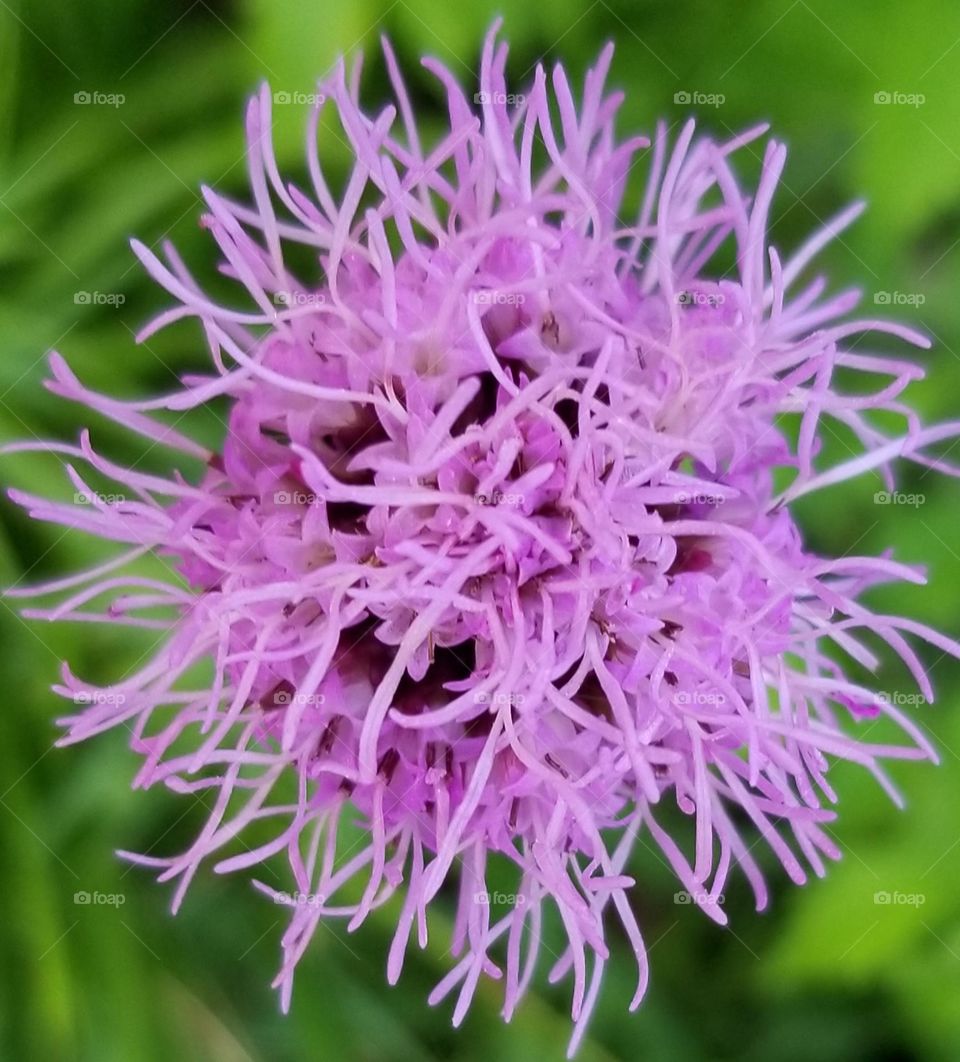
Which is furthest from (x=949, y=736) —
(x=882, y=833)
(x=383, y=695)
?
(x=383, y=695)

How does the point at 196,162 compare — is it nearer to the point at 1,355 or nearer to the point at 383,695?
the point at 1,355

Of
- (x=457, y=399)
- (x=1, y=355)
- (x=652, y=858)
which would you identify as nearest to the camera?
(x=457, y=399)

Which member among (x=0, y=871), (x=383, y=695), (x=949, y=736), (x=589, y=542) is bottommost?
(x=0, y=871)

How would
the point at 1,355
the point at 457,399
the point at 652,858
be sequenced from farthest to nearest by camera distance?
the point at 652,858
the point at 1,355
the point at 457,399

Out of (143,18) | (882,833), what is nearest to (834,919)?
(882,833)

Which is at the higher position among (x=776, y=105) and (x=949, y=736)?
(x=776, y=105)

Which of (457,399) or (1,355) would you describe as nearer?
A: (457,399)
